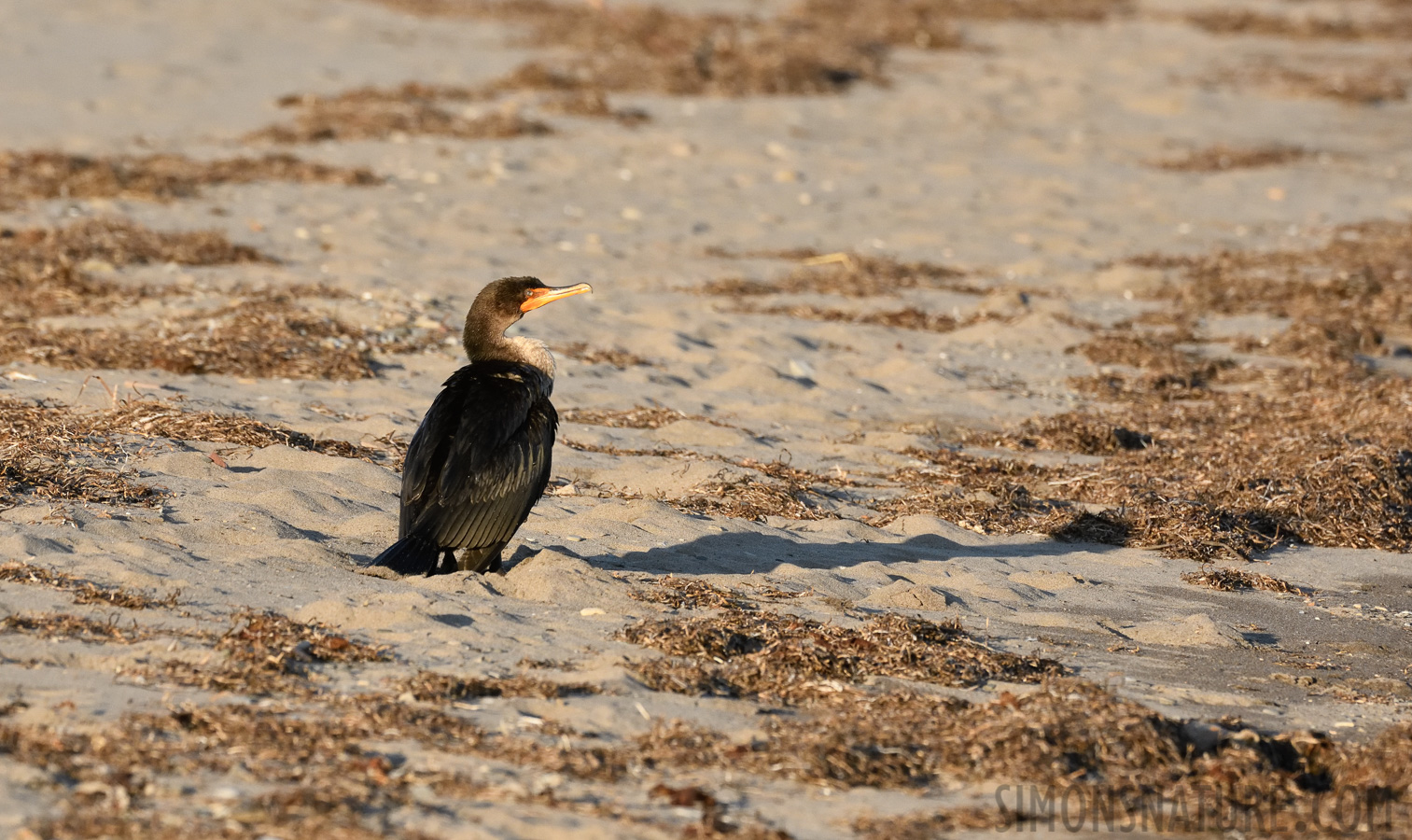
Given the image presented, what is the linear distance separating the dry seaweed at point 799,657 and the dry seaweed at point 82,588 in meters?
1.60

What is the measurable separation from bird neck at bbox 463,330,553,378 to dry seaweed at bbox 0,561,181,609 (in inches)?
74.7

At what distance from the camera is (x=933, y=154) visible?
17.1m

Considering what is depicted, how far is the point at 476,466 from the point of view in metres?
6.12

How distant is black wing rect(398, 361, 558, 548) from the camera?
6098mm

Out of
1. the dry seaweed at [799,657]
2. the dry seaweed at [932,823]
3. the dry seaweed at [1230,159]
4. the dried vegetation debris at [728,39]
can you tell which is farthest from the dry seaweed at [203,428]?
the dry seaweed at [1230,159]

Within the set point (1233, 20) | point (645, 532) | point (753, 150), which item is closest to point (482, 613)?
point (645, 532)

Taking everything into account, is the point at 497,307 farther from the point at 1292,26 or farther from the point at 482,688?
the point at 1292,26

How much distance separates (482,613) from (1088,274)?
851 cm

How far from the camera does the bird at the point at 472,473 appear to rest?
6086 millimetres

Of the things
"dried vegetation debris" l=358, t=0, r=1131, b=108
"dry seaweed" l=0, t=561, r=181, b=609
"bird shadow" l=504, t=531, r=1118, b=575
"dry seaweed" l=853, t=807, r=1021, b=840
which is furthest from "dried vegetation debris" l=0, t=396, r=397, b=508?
"dried vegetation debris" l=358, t=0, r=1131, b=108

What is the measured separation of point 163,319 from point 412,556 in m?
4.77

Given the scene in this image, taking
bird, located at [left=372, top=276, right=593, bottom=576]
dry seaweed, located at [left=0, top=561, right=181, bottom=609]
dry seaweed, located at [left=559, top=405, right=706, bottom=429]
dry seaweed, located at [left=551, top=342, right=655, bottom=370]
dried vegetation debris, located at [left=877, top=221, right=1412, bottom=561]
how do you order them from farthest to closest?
1. dry seaweed, located at [left=551, top=342, right=655, bottom=370]
2. dry seaweed, located at [left=559, top=405, right=706, bottom=429]
3. dried vegetation debris, located at [left=877, top=221, right=1412, bottom=561]
4. bird, located at [left=372, top=276, right=593, bottom=576]
5. dry seaweed, located at [left=0, top=561, right=181, bottom=609]

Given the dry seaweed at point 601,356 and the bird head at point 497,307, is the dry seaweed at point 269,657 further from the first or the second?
the dry seaweed at point 601,356

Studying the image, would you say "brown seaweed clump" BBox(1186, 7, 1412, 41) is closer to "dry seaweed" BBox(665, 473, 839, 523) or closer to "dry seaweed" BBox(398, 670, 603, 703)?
"dry seaweed" BBox(665, 473, 839, 523)
